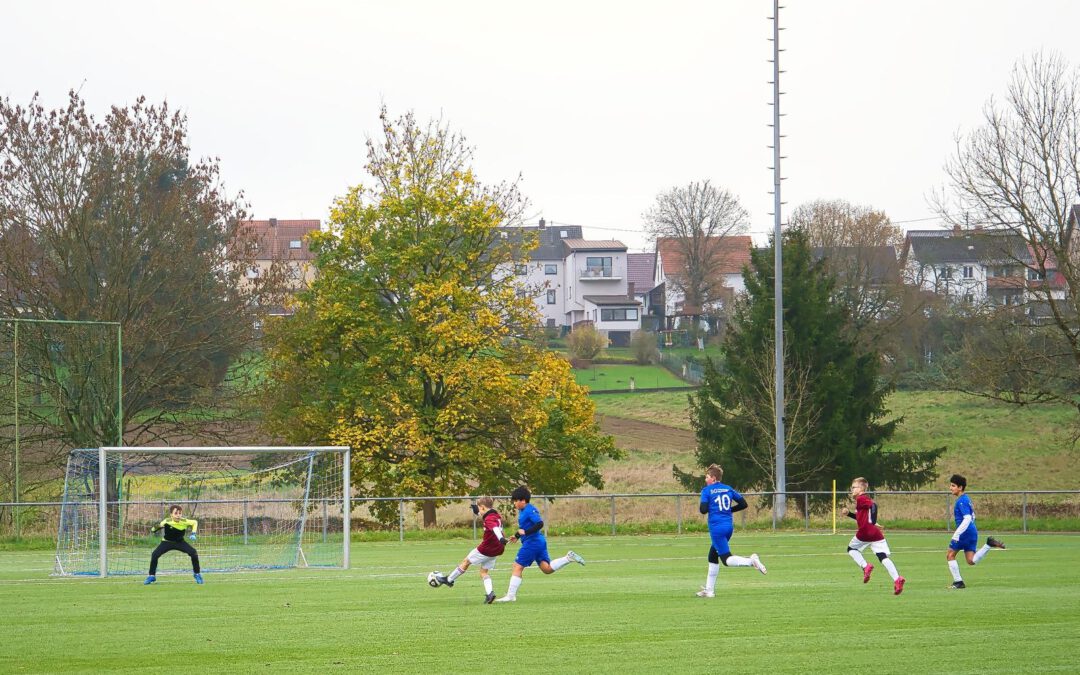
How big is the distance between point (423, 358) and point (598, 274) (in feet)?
274

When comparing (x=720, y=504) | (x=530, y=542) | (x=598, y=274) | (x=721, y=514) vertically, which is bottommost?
(x=530, y=542)

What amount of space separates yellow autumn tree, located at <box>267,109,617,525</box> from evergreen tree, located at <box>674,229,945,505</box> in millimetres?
5981

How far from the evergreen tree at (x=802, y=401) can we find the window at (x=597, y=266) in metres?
74.7

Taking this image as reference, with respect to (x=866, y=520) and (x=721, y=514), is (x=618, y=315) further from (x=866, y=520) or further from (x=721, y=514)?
(x=721, y=514)

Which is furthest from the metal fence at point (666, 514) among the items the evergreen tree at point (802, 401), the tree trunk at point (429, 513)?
the evergreen tree at point (802, 401)

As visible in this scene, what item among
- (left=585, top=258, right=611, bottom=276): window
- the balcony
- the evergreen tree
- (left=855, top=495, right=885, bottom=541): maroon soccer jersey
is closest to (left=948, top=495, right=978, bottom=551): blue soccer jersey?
(left=855, top=495, right=885, bottom=541): maroon soccer jersey

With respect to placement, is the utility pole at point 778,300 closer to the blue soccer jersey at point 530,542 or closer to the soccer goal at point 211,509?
the soccer goal at point 211,509

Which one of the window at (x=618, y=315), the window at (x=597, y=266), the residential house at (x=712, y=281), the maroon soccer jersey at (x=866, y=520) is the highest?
the window at (x=597, y=266)

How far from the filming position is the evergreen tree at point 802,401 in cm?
4491

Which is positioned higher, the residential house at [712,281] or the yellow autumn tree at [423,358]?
the residential house at [712,281]

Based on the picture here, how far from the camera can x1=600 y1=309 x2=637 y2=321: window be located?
4663 inches

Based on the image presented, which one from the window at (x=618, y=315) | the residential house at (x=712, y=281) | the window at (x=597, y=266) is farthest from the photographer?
the window at (x=597, y=266)

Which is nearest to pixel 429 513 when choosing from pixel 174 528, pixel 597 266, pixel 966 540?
pixel 174 528

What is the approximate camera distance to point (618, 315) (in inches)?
4685
